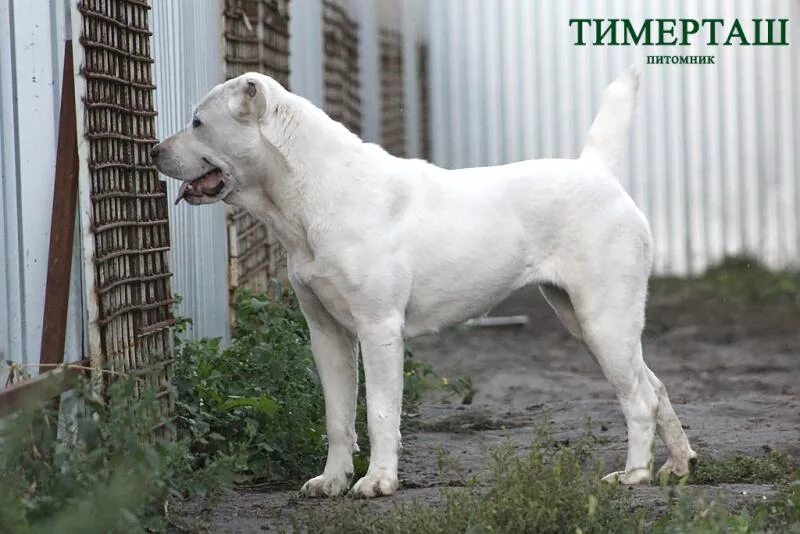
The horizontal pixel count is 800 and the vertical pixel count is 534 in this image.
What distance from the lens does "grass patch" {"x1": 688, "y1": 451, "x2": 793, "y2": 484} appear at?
5.64 m

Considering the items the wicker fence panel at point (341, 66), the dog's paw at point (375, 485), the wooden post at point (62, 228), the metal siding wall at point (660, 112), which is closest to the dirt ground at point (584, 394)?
the dog's paw at point (375, 485)

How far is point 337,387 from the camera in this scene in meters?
5.52

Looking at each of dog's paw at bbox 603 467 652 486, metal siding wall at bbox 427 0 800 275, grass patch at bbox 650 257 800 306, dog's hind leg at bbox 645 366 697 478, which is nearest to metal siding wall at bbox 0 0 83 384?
dog's paw at bbox 603 467 652 486

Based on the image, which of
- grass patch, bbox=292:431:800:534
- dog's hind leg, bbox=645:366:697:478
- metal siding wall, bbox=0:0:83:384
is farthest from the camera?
dog's hind leg, bbox=645:366:697:478

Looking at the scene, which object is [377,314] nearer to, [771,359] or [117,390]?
[117,390]

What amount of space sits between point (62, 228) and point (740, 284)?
1021cm

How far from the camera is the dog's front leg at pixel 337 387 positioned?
5.47 metres

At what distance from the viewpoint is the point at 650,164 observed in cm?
1435

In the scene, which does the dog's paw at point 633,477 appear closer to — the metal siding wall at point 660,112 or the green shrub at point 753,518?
the green shrub at point 753,518

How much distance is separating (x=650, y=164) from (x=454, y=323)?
357 inches

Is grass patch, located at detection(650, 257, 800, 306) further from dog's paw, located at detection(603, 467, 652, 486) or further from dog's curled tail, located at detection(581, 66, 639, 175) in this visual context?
dog's paw, located at detection(603, 467, 652, 486)

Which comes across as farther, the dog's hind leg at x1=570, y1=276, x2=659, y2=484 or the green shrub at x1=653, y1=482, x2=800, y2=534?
the dog's hind leg at x1=570, y1=276, x2=659, y2=484

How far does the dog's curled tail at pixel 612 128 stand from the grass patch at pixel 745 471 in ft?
4.10

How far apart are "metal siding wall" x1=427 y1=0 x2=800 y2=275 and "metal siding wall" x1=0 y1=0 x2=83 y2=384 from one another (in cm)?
908
